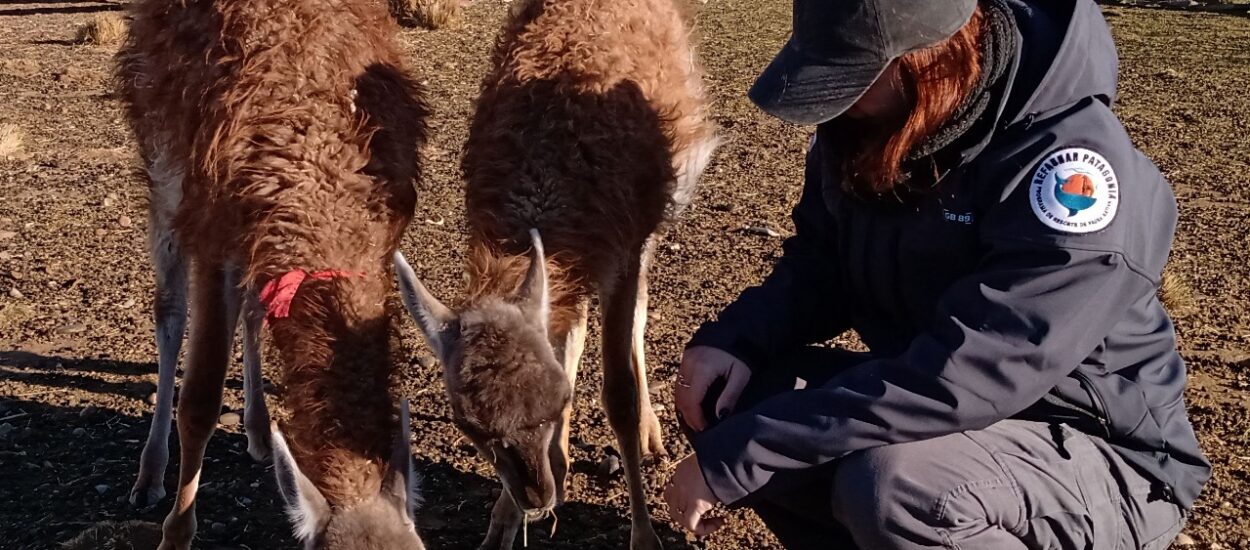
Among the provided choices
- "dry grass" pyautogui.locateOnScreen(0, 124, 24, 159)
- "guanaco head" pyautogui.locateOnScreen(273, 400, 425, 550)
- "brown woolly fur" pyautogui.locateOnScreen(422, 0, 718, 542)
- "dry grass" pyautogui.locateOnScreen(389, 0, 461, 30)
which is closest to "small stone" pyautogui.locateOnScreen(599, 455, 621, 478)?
"brown woolly fur" pyautogui.locateOnScreen(422, 0, 718, 542)

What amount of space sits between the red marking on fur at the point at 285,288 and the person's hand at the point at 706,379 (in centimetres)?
111

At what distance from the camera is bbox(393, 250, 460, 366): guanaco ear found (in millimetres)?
3334

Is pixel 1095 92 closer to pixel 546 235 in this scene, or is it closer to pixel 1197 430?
pixel 546 235

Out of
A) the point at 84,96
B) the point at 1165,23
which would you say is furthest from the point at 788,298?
the point at 1165,23

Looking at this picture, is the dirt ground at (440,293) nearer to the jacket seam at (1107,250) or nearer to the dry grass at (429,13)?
the jacket seam at (1107,250)

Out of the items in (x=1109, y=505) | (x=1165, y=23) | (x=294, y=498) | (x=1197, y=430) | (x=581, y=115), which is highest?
(x=581, y=115)

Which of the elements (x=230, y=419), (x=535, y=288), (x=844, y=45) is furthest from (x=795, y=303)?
(x=230, y=419)

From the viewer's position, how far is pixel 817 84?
2703 mm

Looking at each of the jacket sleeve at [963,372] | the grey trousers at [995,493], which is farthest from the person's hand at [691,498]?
the grey trousers at [995,493]

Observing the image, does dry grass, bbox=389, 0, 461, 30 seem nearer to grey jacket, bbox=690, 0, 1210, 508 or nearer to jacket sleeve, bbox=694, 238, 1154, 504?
grey jacket, bbox=690, 0, 1210, 508

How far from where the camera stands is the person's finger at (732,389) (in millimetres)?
3283

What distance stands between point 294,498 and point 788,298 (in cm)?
153

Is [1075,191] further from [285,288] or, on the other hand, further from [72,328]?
[72,328]

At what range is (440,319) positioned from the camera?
3379 millimetres
